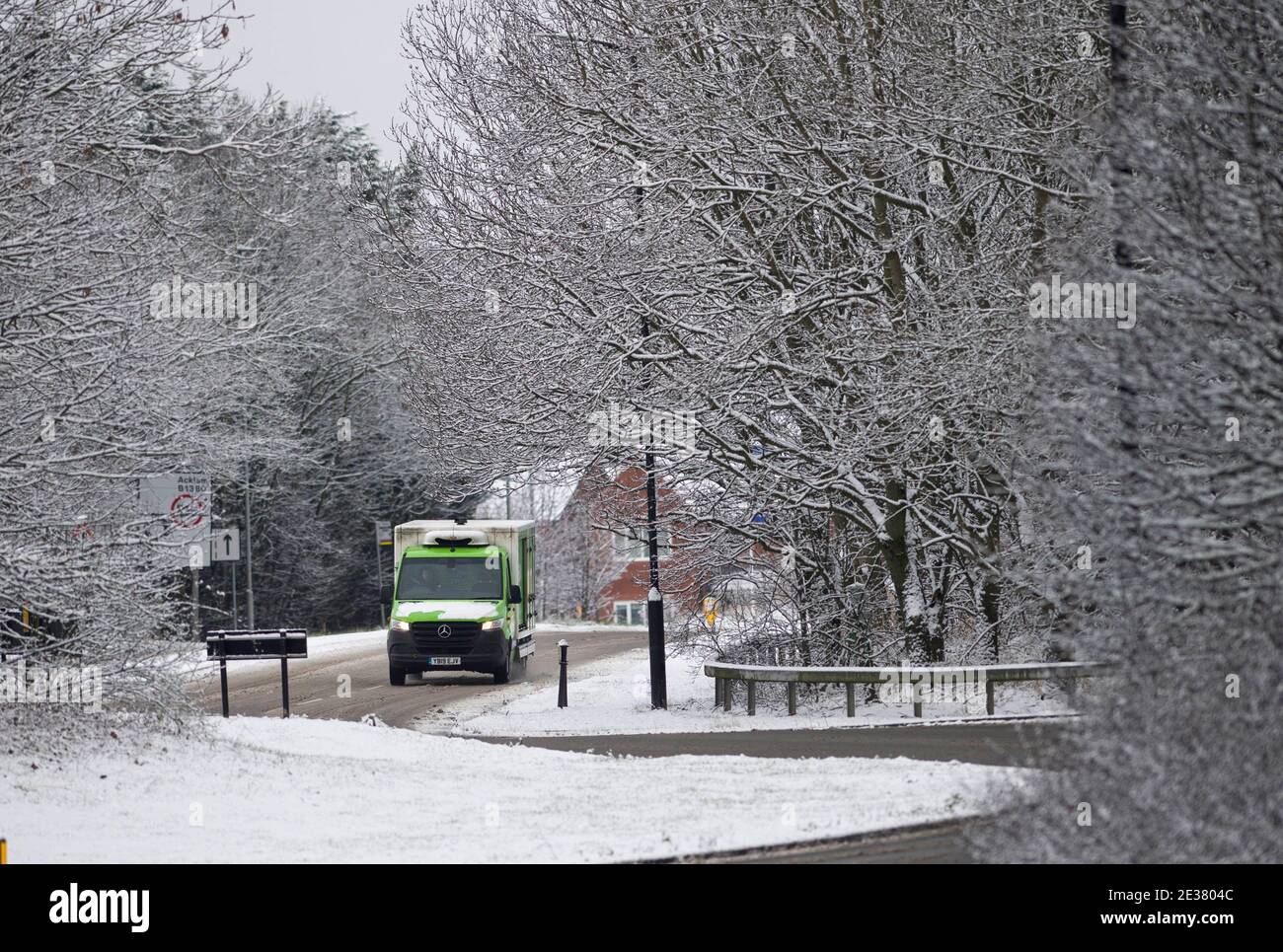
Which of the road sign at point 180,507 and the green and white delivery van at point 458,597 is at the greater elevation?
the road sign at point 180,507

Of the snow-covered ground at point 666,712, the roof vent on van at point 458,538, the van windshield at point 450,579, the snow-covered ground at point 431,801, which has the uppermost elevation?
the roof vent on van at point 458,538

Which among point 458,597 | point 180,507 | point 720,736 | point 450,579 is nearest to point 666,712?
point 720,736

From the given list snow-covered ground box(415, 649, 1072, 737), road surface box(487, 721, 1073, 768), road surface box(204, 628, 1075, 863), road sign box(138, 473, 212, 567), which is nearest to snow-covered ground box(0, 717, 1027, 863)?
road surface box(204, 628, 1075, 863)

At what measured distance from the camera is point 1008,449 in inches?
819

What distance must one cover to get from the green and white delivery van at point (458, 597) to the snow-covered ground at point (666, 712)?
134 centimetres

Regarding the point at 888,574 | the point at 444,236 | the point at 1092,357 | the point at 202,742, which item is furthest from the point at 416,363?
the point at 1092,357

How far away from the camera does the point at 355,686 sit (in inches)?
1209

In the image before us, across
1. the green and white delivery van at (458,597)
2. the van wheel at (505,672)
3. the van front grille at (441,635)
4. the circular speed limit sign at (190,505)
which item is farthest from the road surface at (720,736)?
the circular speed limit sign at (190,505)

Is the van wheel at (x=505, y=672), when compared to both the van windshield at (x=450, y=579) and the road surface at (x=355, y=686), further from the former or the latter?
the van windshield at (x=450, y=579)

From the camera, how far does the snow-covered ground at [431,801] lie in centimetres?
1148

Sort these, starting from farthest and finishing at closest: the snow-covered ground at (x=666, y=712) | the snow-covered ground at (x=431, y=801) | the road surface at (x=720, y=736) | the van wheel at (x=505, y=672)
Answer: the van wheel at (x=505, y=672) → the snow-covered ground at (x=666, y=712) → the snow-covered ground at (x=431, y=801) → the road surface at (x=720, y=736)

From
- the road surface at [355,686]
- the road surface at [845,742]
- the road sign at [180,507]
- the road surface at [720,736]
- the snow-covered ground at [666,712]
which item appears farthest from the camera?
the road surface at [355,686]

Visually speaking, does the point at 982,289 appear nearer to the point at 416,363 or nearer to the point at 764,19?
the point at 764,19
